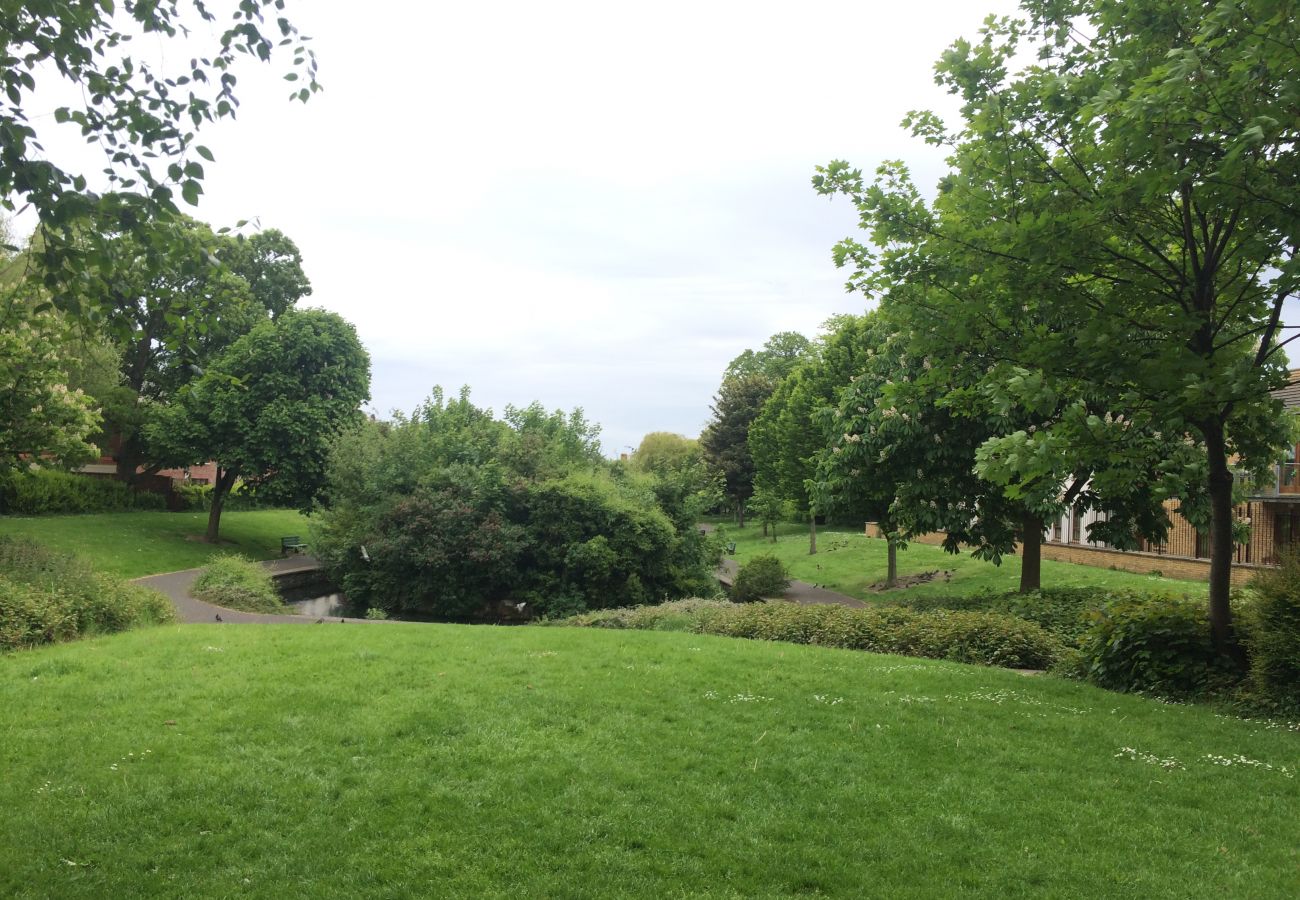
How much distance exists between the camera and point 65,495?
31.3m

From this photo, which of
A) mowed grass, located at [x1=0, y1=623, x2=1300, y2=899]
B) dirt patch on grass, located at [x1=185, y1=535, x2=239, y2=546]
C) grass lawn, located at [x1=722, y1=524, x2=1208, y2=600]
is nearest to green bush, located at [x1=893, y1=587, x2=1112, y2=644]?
grass lawn, located at [x1=722, y1=524, x2=1208, y2=600]

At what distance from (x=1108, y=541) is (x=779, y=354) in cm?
5504

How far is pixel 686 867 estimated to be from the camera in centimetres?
402

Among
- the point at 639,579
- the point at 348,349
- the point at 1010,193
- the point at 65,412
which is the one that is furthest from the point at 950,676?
the point at 348,349

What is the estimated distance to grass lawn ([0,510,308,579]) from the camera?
2512 cm

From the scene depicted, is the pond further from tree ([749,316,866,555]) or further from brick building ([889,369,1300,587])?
brick building ([889,369,1300,587])

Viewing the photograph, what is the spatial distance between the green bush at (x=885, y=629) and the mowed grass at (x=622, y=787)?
8.13 feet

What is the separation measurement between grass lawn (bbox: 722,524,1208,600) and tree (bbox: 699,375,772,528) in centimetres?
1171

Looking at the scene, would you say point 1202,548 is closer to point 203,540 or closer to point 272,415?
point 272,415

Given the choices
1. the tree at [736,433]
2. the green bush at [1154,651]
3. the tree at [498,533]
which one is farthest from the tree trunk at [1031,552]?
the tree at [736,433]

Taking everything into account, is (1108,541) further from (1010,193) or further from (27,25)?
(27,25)

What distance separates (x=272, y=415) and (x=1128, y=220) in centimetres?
3040

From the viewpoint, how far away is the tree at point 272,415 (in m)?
31.0

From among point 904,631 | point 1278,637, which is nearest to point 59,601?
point 904,631
